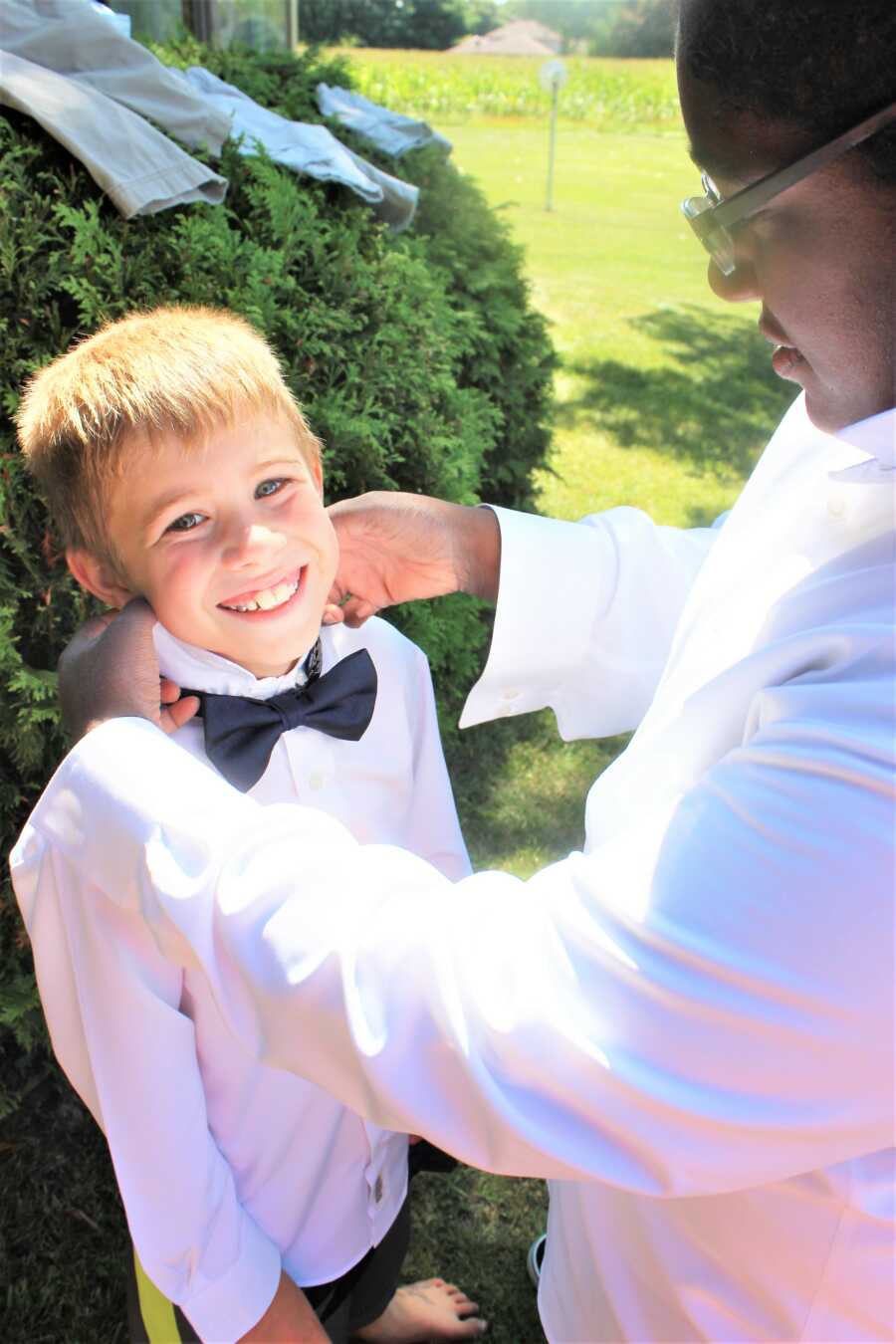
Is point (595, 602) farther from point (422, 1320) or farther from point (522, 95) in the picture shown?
point (522, 95)

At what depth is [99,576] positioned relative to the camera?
1.98m

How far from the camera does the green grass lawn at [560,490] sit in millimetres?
2740

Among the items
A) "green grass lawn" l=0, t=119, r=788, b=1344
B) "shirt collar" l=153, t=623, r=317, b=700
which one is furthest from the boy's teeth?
"green grass lawn" l=0, t=119, r=788, b=1344

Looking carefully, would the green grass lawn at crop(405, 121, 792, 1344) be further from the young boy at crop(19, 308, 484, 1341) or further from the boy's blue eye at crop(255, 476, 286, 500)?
the boy's blue eye at crop(255, 476, 286, 500)

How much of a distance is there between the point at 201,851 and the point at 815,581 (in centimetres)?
84

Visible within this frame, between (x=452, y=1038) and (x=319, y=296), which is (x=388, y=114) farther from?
(x=452, y=1038)

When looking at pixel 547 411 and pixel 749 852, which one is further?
pixel 547 411

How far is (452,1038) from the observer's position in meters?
1.16

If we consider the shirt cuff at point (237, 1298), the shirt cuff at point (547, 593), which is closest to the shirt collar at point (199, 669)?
the shirt cuff at point (547, 593)

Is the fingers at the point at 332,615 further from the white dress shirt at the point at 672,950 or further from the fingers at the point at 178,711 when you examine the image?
the white dress shirt at the point at 672,950

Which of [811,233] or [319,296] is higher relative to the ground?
[811,233]

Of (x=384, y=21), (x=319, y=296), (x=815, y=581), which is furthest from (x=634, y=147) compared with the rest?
(x=815, y=581)

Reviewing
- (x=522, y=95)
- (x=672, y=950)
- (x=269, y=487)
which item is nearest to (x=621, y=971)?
(x=672, y=950)

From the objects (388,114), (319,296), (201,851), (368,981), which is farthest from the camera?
(388,114)
